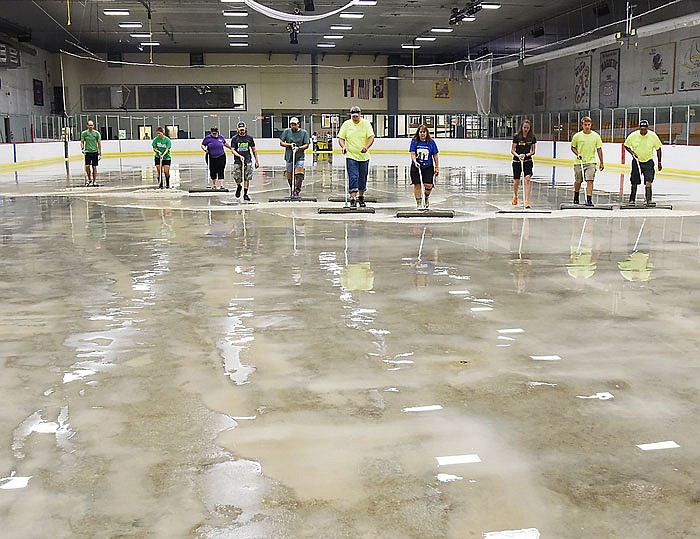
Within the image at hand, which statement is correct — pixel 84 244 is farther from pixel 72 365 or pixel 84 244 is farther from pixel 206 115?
pixel 206 115

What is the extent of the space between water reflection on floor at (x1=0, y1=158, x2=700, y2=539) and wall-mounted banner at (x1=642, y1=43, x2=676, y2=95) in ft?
79.0

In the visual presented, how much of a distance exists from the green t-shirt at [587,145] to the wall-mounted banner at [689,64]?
16915 mm

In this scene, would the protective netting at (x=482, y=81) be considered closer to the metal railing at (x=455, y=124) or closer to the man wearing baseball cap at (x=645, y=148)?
the metal railing at (x=455, y=124)

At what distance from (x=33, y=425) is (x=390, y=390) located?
1.89m

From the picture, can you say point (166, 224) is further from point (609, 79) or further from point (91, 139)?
point (609, 79)

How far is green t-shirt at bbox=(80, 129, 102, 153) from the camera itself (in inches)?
800

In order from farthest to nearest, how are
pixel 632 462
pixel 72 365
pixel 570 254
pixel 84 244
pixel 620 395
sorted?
pixel 84 244 < pixel 570 254 < pixel 72 365 < pixel 620 395 < pixel 632 462

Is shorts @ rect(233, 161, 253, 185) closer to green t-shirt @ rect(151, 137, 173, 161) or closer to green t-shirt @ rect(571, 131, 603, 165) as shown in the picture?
green t-shirt @ rect(151, 137, 173, 161)

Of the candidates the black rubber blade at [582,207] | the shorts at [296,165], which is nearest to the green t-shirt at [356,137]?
the shorts at [296,165]

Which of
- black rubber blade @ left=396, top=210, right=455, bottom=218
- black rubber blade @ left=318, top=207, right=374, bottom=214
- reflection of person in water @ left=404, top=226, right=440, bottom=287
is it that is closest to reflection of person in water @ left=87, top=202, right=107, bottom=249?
black rubber blade @ left=318, top=207, right=374, bottom=214

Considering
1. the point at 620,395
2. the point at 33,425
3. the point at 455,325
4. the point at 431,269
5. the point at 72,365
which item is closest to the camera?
the point at 33,425

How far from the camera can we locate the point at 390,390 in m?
4.79

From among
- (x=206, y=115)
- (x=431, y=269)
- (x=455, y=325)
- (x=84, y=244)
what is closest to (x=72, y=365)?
(x=455, y=325)

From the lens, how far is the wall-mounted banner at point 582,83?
38.5m
